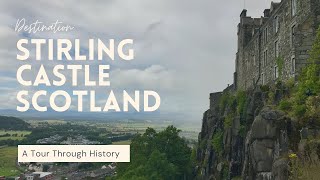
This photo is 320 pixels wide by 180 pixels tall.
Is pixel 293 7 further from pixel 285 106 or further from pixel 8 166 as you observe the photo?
pixel 8 166

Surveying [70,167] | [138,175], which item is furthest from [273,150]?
[70,167]

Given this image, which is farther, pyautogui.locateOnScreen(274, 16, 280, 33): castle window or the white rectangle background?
pyautogui.locateOnScreen(274, 16, 280, 33): castle window

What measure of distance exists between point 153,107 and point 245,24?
21.4m

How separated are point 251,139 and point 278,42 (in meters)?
14.8

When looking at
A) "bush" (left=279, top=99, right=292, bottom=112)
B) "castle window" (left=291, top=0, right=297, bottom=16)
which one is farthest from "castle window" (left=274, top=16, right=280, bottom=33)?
"bush" (left=279, top=99, right=292, bottom=112)

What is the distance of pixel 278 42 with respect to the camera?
38.2m

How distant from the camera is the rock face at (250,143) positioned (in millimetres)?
24641

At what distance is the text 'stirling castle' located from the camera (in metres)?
31.9

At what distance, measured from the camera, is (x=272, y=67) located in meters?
40.4

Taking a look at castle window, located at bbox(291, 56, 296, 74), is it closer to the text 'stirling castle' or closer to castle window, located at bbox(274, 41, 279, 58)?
the text 'stirling castle'

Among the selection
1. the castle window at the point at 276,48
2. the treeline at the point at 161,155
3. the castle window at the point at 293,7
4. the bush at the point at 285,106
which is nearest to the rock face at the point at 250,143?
the bush at the point at 285,106

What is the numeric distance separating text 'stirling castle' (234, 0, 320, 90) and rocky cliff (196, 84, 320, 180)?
304 centimetres

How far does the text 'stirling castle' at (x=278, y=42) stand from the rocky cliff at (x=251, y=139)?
304 cm

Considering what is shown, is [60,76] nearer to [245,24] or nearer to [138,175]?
[138,175]
